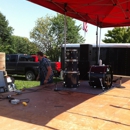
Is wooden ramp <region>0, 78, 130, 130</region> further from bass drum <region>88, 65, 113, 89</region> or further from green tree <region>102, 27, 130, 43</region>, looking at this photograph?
green tree <region>102, 27, 130, 43</region>

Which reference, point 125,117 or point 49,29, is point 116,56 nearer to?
point 125,117

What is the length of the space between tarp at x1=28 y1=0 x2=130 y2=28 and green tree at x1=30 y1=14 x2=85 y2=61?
60.5ft

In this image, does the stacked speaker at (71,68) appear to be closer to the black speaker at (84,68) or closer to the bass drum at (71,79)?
the bass drum at (71,79)

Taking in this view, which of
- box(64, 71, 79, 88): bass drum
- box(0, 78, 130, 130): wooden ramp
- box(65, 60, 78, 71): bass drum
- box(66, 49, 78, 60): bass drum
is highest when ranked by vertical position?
box(66, 49, 78, 60): bass drum

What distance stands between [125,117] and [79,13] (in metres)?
6.37

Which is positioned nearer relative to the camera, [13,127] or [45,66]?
[13,127]

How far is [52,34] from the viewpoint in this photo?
29.6m

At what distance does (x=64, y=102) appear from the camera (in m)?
5.03

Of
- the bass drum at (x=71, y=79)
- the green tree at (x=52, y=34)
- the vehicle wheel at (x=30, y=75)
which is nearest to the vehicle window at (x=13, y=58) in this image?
the vehicle wheel at (x=30, y=75)

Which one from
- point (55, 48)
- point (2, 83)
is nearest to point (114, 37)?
point (55, 48)

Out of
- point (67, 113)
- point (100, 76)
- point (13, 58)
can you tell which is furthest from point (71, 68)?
point (13, 58)

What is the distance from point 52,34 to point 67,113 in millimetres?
26157

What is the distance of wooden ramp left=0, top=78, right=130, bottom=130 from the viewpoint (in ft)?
11.3

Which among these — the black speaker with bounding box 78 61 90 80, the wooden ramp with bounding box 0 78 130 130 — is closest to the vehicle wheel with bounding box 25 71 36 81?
the black speaker with bounding box 78 61 90 80
